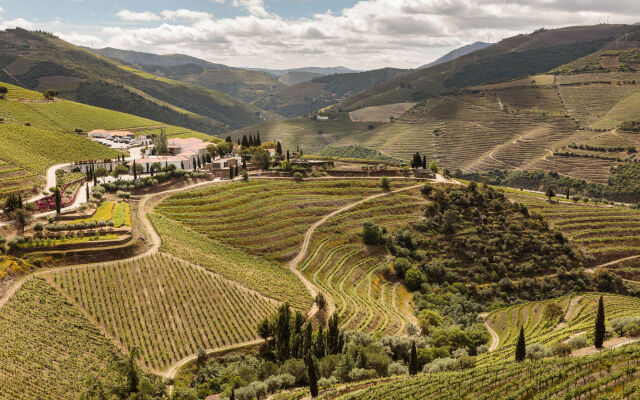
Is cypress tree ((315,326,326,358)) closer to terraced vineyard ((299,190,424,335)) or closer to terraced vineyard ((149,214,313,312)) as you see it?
terraced vineyard ((299,190,424,335))

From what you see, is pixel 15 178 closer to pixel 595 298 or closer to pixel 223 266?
pixel 223 266

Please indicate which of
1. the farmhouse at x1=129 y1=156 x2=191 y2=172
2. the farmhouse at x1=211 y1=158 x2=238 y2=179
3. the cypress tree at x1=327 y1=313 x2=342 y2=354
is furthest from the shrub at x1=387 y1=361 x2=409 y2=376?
the farmhouse at x1=129 y1=156 x2=191 y2=172

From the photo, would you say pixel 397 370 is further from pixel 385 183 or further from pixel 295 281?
pixel 385 183

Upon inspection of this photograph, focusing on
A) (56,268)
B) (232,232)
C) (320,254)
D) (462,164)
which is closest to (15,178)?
(56,268)

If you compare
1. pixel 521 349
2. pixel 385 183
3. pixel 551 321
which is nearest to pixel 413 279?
pixel 551 321

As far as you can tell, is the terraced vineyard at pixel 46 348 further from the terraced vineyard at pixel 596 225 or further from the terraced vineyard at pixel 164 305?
the terraced vineyard at pixel 596 225

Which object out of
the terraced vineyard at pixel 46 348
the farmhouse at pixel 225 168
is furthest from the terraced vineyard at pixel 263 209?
the terraced vineyard at pixel 46 348
